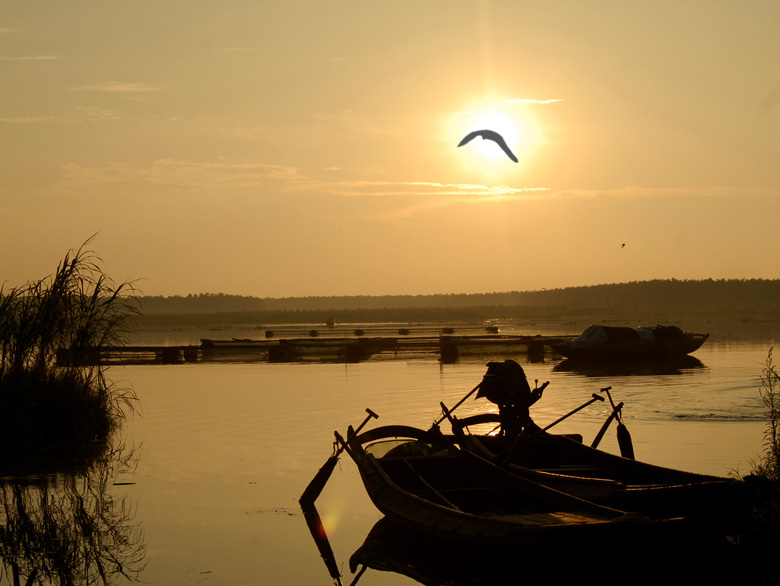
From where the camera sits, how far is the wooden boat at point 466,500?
10.0 m

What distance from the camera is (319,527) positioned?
523 inches

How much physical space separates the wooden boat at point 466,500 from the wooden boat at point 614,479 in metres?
0.39

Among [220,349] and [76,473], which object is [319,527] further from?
[220,349]

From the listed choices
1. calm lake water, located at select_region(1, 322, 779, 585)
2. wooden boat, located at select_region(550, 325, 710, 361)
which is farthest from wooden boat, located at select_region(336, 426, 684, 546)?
wooden boat, located at select_region(550, 325, 710, 361)

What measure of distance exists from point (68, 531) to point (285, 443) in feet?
27.3

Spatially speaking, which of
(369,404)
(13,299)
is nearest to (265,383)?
(369,404)

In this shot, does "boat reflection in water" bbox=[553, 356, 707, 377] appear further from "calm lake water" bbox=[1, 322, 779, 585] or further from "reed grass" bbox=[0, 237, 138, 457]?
"reed grass" bbox=[0, 237, 138, 457]

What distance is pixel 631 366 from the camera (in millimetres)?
46219

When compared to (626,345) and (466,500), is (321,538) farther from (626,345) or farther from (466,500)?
(626,345)

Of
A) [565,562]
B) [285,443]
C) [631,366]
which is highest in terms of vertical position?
[631,366]

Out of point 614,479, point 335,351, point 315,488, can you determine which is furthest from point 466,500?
point 335,351

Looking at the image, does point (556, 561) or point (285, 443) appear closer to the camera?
point (556, 561)

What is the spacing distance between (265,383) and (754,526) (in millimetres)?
27779

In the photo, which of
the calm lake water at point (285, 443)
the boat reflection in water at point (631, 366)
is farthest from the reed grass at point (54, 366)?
the boat reflection in water at point (631, 366)
